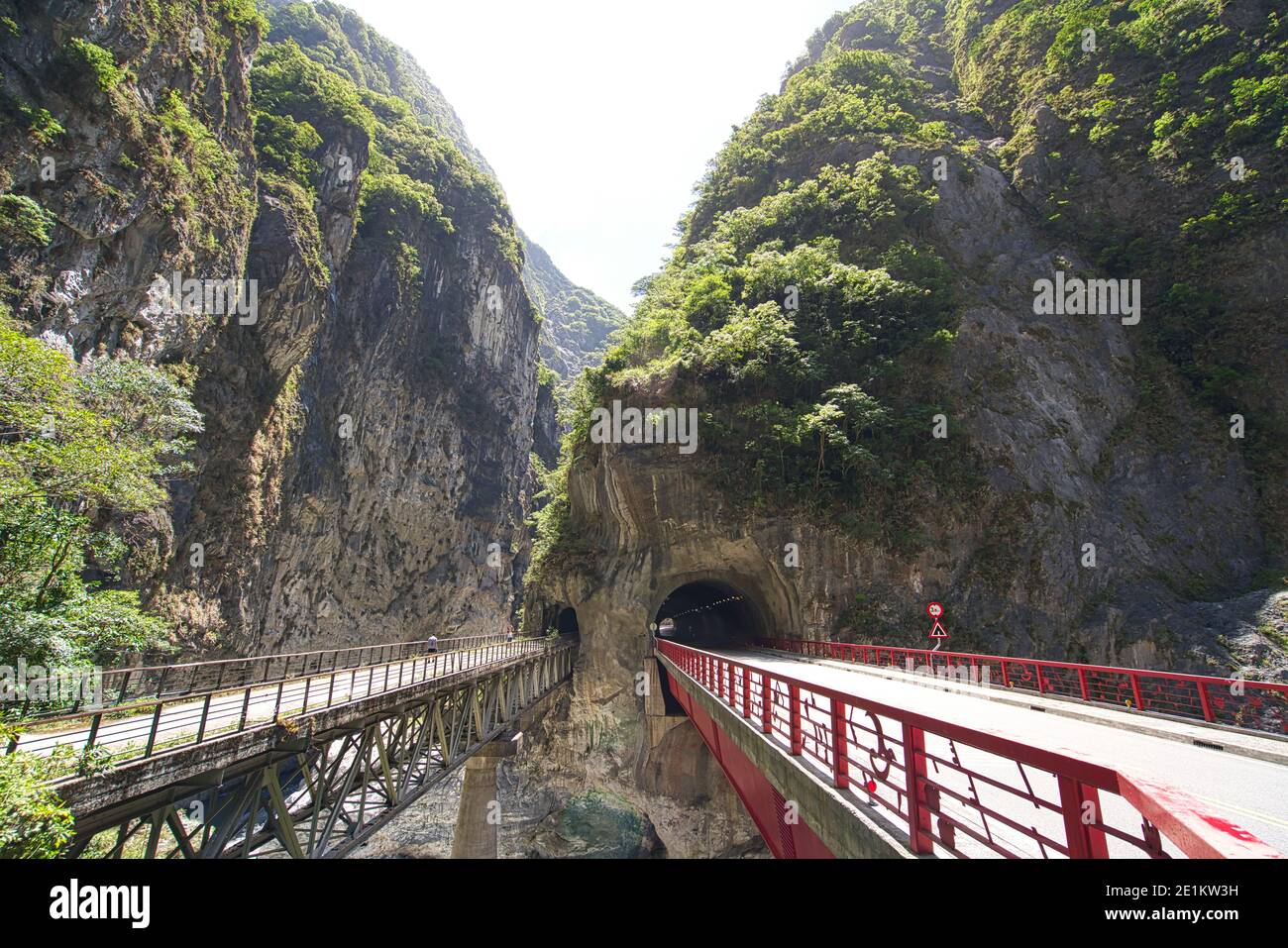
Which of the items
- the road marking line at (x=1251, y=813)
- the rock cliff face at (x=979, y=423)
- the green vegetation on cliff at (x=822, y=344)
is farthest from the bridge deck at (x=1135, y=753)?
the green vegetation on cliff at (x=822, y=344)

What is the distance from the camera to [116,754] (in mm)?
6570

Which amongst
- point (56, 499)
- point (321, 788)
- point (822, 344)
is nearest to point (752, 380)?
point (822, 344)

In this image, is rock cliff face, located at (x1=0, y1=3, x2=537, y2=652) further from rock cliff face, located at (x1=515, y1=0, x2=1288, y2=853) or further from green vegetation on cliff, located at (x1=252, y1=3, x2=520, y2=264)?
rock cliff face, located at (x1=515, y1=0, x2=1288, y2=853)

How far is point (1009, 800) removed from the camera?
15.3 ft

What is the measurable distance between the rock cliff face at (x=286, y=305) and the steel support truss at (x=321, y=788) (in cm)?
1370

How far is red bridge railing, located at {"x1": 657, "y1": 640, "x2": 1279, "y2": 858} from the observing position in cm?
192

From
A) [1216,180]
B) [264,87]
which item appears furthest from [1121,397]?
[264,87]

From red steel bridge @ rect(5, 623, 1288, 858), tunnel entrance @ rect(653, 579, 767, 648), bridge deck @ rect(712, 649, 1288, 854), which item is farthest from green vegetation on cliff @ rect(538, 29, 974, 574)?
bridge deck @ rect(712, 649, 1288, 854)

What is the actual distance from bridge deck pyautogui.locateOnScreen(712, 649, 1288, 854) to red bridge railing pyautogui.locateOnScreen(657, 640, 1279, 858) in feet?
0.52

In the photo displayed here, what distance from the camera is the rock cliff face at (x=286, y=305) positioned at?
16.4 meters

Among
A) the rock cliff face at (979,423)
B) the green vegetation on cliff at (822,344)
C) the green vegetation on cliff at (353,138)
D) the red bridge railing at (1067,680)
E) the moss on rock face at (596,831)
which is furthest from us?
→ the green vegetation on cliff at (353,138)

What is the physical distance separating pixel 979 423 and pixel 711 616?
2188 centimetres

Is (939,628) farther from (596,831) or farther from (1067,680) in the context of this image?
(596,831)

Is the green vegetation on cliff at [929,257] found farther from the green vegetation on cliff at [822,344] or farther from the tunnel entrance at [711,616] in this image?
the tunnel entrance at [711,616]
